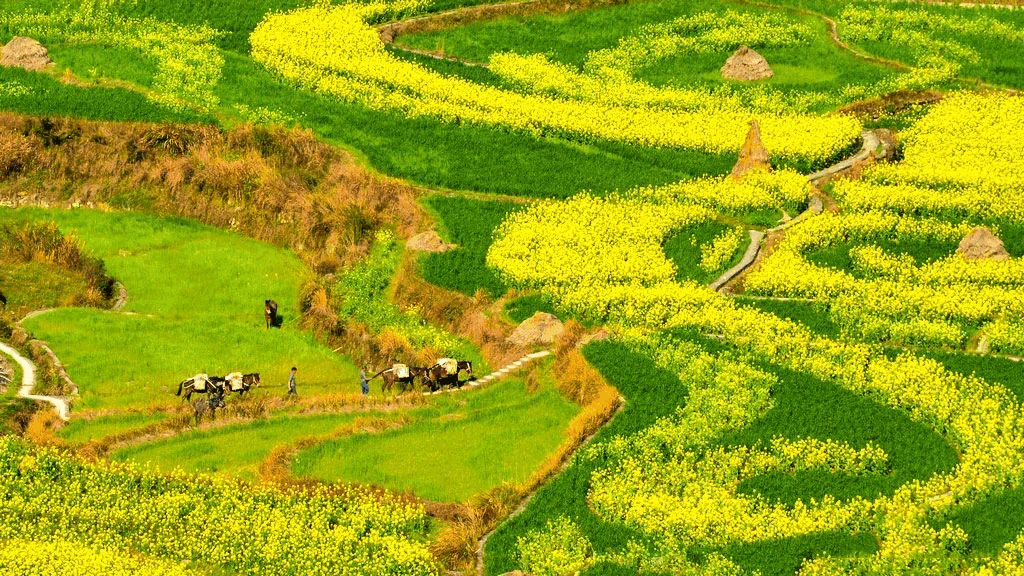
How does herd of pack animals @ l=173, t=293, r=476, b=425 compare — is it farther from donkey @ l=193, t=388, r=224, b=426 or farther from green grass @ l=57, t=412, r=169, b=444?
green grass @ l=57, t=412, r=169, b=444

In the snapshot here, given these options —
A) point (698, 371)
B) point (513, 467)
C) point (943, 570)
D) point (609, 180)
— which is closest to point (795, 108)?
point (609, 180)

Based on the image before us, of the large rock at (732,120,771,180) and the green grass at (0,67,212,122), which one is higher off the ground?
the large rock at (732,120,771,180)

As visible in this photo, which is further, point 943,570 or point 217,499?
point 217,499

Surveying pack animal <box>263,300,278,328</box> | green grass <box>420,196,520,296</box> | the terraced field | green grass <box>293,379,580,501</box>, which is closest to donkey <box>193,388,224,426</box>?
the terraced field

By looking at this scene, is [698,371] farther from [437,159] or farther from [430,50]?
[430,50]

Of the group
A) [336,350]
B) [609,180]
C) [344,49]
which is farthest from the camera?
[344,49]

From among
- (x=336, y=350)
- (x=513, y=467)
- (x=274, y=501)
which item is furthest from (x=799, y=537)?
(x=336, y=350)

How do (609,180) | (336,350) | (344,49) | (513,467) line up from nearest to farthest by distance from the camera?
(513,467), (336,350), (609,180), (344,49)
